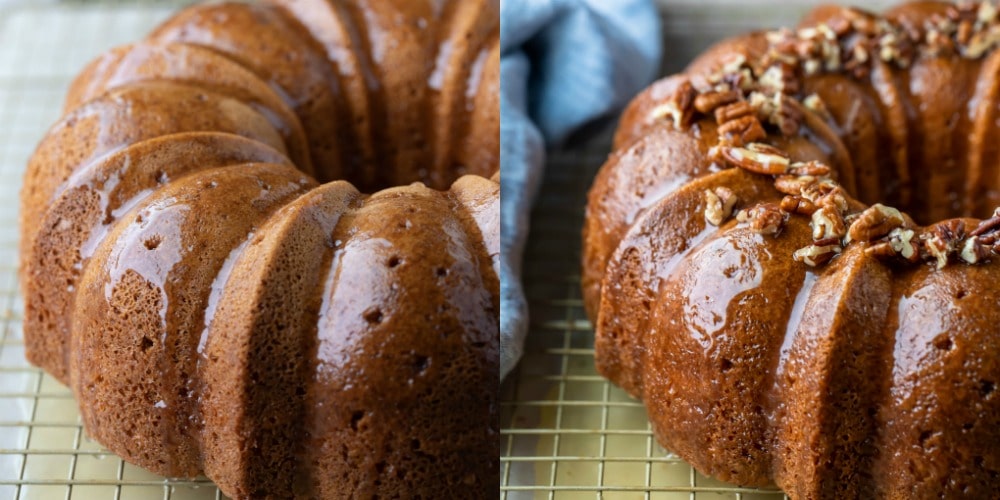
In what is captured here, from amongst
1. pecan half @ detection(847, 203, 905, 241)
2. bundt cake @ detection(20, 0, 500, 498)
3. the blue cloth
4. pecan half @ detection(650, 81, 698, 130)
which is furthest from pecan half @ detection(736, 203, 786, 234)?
the blue cloth

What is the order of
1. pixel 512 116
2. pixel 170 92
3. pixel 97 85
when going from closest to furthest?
pixel 170 92 → pixel 97 85 → pixel 512 116

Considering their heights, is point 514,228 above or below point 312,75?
below

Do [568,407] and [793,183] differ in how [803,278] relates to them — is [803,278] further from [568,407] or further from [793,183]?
[568,407]

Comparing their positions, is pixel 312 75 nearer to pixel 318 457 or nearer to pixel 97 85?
pixel 97 85

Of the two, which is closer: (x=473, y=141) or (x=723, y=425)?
(x=723, y=425)

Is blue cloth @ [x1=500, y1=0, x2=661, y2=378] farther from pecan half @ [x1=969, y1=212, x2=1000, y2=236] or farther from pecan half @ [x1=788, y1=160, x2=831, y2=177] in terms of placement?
pecan half @ [x1=969, y1=212, x2=1000, y2=236]

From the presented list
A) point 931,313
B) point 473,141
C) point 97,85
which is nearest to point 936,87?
point 931,313

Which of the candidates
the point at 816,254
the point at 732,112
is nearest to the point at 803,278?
the point at 816,254
